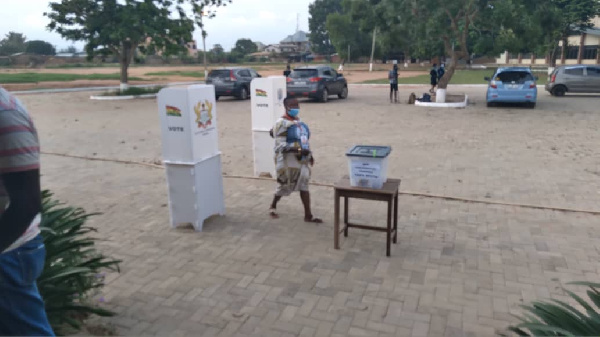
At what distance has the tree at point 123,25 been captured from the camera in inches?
886

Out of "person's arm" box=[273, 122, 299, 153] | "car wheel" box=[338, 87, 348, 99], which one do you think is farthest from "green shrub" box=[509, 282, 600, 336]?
"car wheel" box=[338, 87, 348, 99]

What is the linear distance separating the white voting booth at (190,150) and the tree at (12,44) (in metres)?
95.3

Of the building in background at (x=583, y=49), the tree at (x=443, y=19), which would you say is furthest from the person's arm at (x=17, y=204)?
the building in background at (x=583, y=49)

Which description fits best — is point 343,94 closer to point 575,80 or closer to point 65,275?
point 575,80

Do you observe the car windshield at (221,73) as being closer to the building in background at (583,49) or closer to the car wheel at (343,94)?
the car wheel at (343,94)

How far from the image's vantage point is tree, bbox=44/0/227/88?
2250 centimetres

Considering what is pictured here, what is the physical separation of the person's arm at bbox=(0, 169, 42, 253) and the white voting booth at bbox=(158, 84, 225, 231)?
3.38 metres

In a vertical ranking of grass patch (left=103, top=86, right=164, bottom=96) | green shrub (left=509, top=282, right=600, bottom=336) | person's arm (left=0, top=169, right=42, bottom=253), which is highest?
person's arm (left=0, top=169, right=42, bottom=253)

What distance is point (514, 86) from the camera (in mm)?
17391

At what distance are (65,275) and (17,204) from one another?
1.48 m

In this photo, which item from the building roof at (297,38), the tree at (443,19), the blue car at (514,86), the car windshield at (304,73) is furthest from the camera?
the building roof at (297,38)

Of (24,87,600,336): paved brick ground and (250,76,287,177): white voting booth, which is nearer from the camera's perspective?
(24,87,600,336): paved brick ground

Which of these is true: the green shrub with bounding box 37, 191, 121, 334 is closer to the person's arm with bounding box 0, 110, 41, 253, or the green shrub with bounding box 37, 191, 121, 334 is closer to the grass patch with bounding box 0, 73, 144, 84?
the person's arm with bounding box 0, 110, 41, 253

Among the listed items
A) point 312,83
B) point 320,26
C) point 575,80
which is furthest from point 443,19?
point 320,26
